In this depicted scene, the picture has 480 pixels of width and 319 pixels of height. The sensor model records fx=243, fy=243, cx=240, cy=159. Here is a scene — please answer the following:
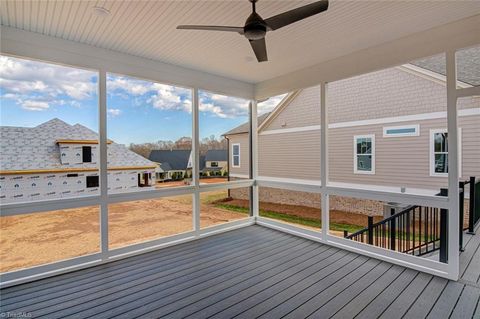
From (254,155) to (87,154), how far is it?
3.44m

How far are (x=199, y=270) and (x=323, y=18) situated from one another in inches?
143

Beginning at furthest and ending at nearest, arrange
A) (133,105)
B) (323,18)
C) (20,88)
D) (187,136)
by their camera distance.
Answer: (187,136) < (133,105) < (20,88) < (323,18)

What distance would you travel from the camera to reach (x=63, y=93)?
3.48 m

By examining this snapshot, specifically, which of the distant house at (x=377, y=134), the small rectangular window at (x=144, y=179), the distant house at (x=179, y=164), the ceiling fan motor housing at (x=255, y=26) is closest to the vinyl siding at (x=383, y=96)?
the distant house at (x=377, y=134)

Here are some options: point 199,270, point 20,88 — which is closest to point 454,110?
point 199,270

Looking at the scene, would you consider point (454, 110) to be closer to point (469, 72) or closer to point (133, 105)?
point (469, 72)

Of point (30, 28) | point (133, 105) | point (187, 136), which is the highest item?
point (30, 28)

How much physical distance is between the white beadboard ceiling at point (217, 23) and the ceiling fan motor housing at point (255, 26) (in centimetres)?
56

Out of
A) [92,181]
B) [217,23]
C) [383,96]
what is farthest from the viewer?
[383,96]

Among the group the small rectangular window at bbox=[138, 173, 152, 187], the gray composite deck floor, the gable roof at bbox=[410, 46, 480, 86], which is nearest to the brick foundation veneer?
the gray composite deck floor

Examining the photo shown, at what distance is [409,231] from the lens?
3924 millimetres

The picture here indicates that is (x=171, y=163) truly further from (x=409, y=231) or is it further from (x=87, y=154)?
(x=409, y=231)

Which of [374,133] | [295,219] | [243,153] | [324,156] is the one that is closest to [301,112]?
[324,156]

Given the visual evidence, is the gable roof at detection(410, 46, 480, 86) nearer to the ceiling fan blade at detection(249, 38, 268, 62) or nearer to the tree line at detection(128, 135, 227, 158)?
the ceiling fan blade at detection(249, 38, 268, 62)
